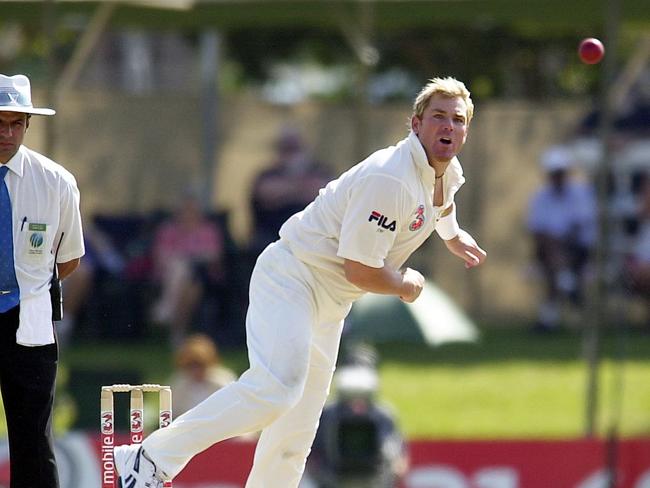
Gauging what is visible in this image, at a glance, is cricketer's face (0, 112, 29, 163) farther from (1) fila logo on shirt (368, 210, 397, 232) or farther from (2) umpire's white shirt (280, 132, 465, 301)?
(1) fila logo on shirt (368, 210, 397, 232)

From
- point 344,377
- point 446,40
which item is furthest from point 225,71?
point 344,377

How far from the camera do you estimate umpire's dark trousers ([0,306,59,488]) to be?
5.62 meters

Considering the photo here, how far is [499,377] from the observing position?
1348 cm

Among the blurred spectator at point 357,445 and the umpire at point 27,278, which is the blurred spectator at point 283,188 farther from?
the umpire at point 27,278

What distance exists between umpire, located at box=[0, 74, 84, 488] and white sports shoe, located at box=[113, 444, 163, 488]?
25cm

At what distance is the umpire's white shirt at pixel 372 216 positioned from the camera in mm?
5547

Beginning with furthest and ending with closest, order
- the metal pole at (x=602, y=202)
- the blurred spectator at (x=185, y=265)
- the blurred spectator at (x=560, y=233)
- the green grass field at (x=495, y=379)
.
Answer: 1. the blurred spectator at (x=560, y=233)
2. the blurred spectator at (x=185, y=265)
3. the green grass field at (x=495, y=379)
4. the metal pole at (x=602, y=202)

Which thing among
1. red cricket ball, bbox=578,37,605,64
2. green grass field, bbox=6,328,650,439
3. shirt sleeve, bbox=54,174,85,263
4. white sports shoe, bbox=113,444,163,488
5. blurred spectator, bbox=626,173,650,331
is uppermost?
red cricket ball, bbox=578,37,605,64

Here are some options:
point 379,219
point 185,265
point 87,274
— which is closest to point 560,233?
point 185,265

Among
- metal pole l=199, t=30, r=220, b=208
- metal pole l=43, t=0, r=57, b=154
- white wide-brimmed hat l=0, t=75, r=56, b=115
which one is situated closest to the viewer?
white wide-brimmed hat l=0, t=75, r=56, b=115

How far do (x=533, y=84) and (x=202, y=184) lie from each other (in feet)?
16.2

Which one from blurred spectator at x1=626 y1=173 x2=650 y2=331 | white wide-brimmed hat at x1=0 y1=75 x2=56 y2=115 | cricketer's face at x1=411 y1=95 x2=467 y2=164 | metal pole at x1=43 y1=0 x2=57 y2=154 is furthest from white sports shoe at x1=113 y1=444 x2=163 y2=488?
blurred spectator at x1=626 y1=173 x2=650 y2=331

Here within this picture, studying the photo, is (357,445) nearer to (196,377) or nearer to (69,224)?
(196,377)

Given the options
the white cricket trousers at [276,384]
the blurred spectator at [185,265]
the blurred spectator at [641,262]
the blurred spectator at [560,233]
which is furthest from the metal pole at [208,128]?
the white cricket trousers at [276,384]
